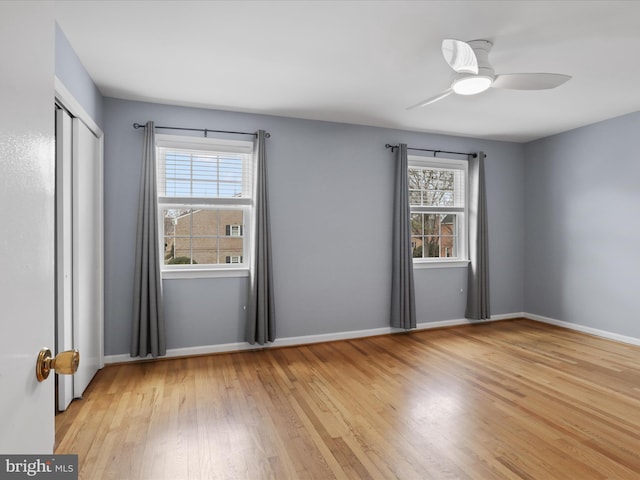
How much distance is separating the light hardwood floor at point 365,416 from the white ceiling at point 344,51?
8.57 ft

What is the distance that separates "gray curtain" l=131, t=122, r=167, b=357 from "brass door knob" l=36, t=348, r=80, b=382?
2.92m

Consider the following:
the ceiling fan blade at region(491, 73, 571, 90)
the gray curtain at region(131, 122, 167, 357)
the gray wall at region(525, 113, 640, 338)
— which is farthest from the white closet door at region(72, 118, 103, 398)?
the gray wall at region(525, 113, 640, 338)

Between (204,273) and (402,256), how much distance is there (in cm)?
239

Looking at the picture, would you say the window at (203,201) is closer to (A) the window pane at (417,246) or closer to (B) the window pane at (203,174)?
(B) the window pane at (203,174)

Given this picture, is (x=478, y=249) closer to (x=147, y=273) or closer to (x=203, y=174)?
(x=203, y=174)

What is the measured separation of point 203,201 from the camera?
395 cm

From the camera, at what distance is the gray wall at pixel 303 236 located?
360 centimetres

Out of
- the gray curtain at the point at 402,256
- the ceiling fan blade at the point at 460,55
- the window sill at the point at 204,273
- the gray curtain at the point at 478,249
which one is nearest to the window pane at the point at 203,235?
the window sill at the point at 204,273

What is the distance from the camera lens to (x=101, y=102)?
137 inches

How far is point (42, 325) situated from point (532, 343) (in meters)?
4.72

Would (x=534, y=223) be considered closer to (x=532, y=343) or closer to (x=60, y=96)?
(x=532, y=343)

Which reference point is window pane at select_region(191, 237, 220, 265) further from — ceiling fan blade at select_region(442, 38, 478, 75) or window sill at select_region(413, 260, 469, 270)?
ceiling fan blade at select_region(442, 38, 478, 75)

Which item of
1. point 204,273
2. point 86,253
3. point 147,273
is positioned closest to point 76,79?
point 86,253

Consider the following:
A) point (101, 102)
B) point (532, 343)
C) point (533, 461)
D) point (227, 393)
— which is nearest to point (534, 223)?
point (532, 343)
